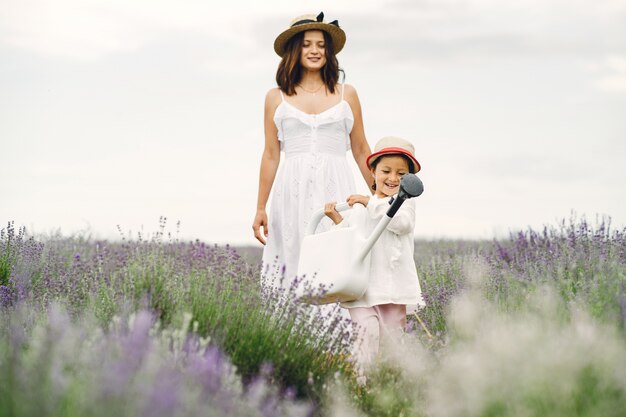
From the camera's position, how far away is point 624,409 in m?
2.73

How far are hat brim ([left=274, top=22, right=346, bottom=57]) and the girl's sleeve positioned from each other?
1.79m

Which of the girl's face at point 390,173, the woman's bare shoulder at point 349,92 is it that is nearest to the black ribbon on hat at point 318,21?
the woman's bare shoulder at point 349,92

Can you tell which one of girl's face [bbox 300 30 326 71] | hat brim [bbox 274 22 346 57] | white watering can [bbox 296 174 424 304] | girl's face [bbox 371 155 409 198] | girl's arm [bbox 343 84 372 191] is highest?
hat brim [bbox 274 22 346 57]

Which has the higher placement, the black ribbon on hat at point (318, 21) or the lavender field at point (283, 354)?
the black ribbon on hat at point (318, 21)

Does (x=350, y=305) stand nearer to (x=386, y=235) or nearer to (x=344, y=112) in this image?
(x=386, y=235)

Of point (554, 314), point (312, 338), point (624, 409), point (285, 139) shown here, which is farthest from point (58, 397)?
point (285, 139)

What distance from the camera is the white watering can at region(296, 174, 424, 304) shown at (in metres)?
4.03

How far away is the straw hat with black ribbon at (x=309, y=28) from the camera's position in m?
5.53

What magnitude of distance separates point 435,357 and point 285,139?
2390mm

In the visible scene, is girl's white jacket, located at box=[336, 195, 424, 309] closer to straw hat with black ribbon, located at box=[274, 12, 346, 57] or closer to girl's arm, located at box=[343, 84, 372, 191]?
girl's arm, located at box=[343, 84, 372, 191]

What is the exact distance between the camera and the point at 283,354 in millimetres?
3684

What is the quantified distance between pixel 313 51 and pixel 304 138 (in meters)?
0.61

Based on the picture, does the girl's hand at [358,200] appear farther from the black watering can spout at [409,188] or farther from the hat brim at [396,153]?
the black watering can spout at [409,188]

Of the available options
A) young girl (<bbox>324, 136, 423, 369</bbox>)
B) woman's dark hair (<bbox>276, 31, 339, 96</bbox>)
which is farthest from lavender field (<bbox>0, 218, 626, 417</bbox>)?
woman's dark hair (<bbox>276, 31, 339, 96</bbox>)
